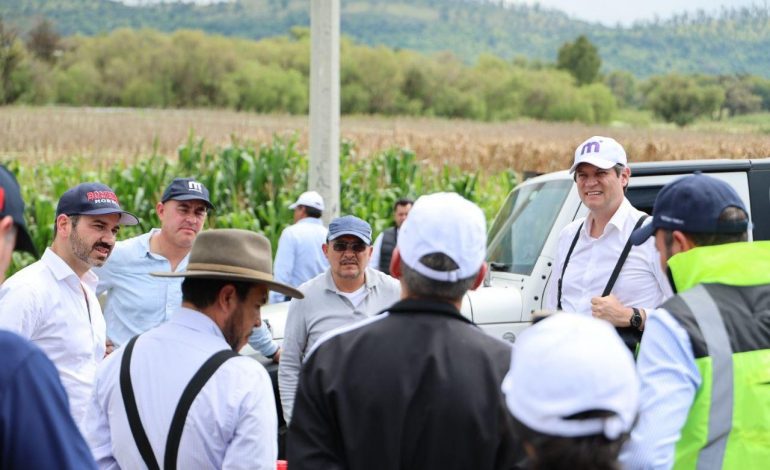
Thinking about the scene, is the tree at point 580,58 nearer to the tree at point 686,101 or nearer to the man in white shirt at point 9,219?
the tree at point 686,101

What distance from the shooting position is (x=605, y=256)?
541cm

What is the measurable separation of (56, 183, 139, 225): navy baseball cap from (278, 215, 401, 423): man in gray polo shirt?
1.19m

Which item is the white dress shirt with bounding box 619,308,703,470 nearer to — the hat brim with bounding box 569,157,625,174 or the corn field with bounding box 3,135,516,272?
the hat brim with bounding box 569,157,625,174

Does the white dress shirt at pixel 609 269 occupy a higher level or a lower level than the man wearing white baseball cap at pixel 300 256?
higher

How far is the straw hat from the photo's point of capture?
3.36 m

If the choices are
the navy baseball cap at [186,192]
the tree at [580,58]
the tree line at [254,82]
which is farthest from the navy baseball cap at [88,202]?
the tree at [580,58]

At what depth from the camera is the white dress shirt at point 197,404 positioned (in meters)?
3.14

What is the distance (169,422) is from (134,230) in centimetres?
1205

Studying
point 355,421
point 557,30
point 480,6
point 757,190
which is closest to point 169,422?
point 355,421

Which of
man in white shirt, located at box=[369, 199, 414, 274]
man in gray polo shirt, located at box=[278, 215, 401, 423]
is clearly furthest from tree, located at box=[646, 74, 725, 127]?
man in gray polo shirt, located at box=[278, 215, 401, 423]

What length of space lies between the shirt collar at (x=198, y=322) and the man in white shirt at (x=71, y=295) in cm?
141

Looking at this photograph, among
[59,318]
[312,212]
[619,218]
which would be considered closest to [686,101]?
[312,212]

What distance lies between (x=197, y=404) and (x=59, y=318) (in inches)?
70.5

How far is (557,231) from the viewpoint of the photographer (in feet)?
22.9
